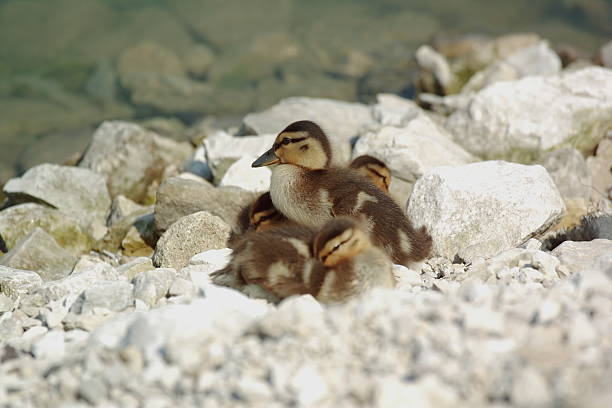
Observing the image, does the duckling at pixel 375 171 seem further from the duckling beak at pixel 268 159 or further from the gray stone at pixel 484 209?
the duckling beak at pixel 268 159

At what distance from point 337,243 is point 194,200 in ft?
7.46

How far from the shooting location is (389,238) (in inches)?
196

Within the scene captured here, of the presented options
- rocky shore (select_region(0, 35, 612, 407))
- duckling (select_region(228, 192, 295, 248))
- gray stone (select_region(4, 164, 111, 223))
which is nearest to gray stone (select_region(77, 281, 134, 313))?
rocky shore (select_region(0, 35, 612, 407))

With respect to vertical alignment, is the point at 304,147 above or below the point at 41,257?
above

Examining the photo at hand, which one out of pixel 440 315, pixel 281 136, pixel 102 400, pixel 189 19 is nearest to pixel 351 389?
pixel 440 315

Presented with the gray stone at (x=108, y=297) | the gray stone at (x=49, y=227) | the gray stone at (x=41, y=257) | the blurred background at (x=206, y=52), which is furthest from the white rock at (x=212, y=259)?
the blurred background at (x=206, y=52)

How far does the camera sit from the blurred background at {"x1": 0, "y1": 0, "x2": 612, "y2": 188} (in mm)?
11859

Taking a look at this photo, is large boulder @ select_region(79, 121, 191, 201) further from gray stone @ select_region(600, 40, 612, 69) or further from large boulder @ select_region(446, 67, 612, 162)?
gray stone @ select_region(600, 40, 612, 69)

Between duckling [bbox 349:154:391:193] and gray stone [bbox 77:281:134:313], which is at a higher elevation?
gray stone [bbox 77:281:134:313]

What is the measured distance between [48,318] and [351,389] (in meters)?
2.11

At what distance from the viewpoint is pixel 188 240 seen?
17.4 ft

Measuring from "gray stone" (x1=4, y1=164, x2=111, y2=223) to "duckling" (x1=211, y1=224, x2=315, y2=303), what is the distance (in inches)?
120

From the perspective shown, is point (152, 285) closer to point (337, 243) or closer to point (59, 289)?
point (59, 289)

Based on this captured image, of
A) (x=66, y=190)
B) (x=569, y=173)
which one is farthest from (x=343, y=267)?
(x=66, y=190)
